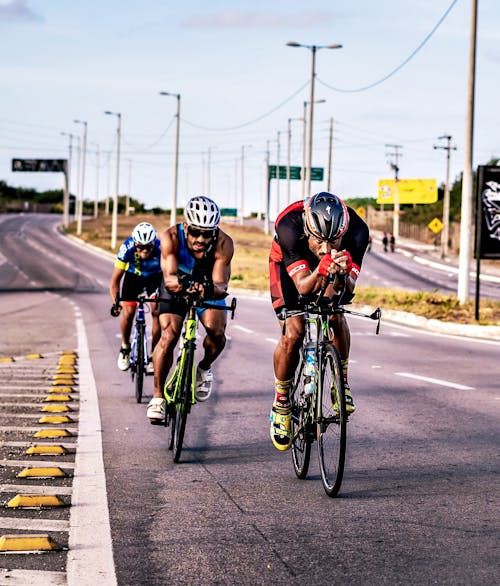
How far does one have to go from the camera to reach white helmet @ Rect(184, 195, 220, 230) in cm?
820

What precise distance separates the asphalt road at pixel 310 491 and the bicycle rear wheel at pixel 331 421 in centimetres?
14

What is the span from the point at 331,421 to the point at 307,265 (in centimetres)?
100

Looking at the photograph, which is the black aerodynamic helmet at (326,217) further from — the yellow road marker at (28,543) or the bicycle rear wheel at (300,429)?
the yellow road marker at (28,543)

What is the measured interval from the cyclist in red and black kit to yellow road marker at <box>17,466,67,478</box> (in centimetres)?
139

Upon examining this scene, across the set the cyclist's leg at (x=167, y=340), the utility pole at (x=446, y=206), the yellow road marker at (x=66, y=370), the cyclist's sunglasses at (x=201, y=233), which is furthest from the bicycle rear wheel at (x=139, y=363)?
the utility pole at (x=446, y=206)

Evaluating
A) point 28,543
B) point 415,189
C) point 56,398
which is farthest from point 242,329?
point 415,189

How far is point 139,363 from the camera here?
38.4 ft

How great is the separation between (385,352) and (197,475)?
10565 mm

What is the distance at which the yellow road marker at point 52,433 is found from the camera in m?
8.80

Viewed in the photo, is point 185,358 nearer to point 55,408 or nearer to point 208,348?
point 208,348

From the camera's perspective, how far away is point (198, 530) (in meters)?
5.70

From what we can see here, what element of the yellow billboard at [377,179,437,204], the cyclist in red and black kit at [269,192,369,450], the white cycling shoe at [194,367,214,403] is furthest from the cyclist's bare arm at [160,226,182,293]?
the yellow billboard at [377,179,437,204]

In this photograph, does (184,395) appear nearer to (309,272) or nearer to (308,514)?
(309,272)

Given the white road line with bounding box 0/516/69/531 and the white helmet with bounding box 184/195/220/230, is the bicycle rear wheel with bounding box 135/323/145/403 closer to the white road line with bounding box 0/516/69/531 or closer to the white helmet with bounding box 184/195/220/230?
the white helmet with bounding box 184/195/220/230
